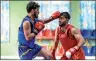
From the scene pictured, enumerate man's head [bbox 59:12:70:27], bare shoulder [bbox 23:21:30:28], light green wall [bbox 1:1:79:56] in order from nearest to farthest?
bare shoulder [bbox 23:21:30:28] < man's head [bbox 59:12:70:27] < light green wall [bbox 1:1:79:56]

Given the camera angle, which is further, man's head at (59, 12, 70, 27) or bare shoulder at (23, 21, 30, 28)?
man's head at (59, 12, 70, 27)

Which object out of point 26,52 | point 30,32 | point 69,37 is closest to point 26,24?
point 30,32

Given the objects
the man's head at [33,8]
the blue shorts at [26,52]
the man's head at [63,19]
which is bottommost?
the blue shorts at [26,52]

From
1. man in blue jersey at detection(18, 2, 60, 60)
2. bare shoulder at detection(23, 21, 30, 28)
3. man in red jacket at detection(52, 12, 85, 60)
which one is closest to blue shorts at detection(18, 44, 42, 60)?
man in blue jersey at detection(18, 2, 60, 60)

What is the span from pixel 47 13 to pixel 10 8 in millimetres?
960

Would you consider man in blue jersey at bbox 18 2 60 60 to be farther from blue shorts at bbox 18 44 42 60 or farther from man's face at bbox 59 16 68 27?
man's face at bbox 59 16 68 27

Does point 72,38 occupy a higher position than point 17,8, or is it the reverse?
point 17,8

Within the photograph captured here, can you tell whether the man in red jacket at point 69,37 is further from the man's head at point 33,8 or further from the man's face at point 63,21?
the man's head at point 33,8

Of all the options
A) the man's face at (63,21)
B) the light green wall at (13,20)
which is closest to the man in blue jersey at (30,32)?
the man's face at (63,21)

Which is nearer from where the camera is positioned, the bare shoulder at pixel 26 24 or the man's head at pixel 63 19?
the bare shoulder at pixel 26 24

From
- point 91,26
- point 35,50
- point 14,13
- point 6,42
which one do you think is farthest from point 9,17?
point 35,50

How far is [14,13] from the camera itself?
290 inches

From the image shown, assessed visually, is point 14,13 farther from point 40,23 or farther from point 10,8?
point 40,23

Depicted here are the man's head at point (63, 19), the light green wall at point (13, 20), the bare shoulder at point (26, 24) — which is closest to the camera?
the bare shoulder at point (26, 24)
